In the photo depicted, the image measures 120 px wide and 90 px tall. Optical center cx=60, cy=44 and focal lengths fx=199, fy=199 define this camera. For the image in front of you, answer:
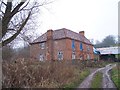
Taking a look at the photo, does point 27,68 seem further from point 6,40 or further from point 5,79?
point 6,40

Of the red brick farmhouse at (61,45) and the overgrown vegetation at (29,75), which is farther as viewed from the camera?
the red brick farmhouse at (61,45)

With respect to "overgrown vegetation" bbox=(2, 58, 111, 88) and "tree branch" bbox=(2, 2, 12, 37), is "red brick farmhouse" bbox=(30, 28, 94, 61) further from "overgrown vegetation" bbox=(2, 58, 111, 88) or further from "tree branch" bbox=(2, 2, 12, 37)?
"overgrown vegetation" bbox=(2, 58, 111, 88)

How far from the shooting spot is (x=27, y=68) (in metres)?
11.0

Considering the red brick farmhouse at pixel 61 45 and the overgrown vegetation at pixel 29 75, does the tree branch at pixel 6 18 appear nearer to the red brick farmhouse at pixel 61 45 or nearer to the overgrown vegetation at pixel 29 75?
the overgrown vegetation at pixel 29 75

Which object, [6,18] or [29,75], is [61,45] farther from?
[29,75]

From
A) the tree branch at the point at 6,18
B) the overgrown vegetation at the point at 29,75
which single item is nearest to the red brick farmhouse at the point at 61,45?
the tree branch at the point at 6,18

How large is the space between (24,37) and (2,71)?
5659 millimetres

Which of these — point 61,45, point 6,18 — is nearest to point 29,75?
point 6,18

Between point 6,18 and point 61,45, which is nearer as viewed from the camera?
point 6,18

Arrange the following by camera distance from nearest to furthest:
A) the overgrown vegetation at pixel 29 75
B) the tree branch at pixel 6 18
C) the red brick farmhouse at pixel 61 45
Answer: the overgrown vegetation at pixel 29 75 → the tree branch at pixel 6 18 → the red brick farmhouse at pixel 61 45

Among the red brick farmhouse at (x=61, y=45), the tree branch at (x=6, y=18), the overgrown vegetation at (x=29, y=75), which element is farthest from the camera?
the red brick farmhouse at (x=61, y=45)

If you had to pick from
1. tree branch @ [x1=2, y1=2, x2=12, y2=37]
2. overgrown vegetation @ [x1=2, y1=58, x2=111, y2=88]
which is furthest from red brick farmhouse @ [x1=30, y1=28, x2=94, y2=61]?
overgrown vegetation @ [x1=2, y1=58, x2=111, y2=88]

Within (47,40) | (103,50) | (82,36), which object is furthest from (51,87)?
(103,50)

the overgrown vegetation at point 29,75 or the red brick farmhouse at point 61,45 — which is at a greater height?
the red brick farmhouse at point 61,45
